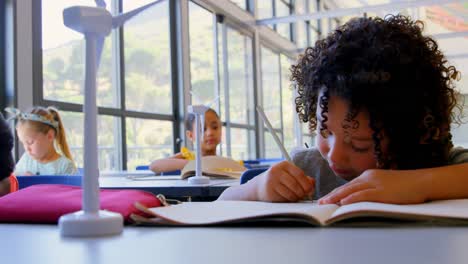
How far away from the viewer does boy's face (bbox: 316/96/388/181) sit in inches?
39.8

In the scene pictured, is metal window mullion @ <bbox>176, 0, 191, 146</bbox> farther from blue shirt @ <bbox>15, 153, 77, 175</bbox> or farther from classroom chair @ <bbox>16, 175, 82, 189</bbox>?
classroom chair @ <bbox>16, 175, 82, 189</bbox>

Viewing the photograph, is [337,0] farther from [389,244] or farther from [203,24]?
[389,244]

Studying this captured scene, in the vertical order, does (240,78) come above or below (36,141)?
above

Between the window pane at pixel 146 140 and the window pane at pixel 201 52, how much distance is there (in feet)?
2.36

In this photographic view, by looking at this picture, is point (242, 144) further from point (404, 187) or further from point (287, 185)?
point (404, 187)

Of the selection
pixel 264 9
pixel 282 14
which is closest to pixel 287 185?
pixel 264 9

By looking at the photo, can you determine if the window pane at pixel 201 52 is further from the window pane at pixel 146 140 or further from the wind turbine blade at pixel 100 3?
the wind turbine blade at pixel 100 3

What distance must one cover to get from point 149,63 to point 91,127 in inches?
208

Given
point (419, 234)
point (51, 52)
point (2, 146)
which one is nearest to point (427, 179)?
point (419, 234)

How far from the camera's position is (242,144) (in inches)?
325

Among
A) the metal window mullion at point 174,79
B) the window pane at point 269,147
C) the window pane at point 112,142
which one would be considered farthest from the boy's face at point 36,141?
the window pane at point 269,147

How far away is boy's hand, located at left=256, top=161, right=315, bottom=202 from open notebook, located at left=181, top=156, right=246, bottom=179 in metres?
1.30

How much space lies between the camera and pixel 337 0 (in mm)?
13938

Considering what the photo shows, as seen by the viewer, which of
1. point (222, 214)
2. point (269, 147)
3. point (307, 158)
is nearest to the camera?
point (222, 214)
